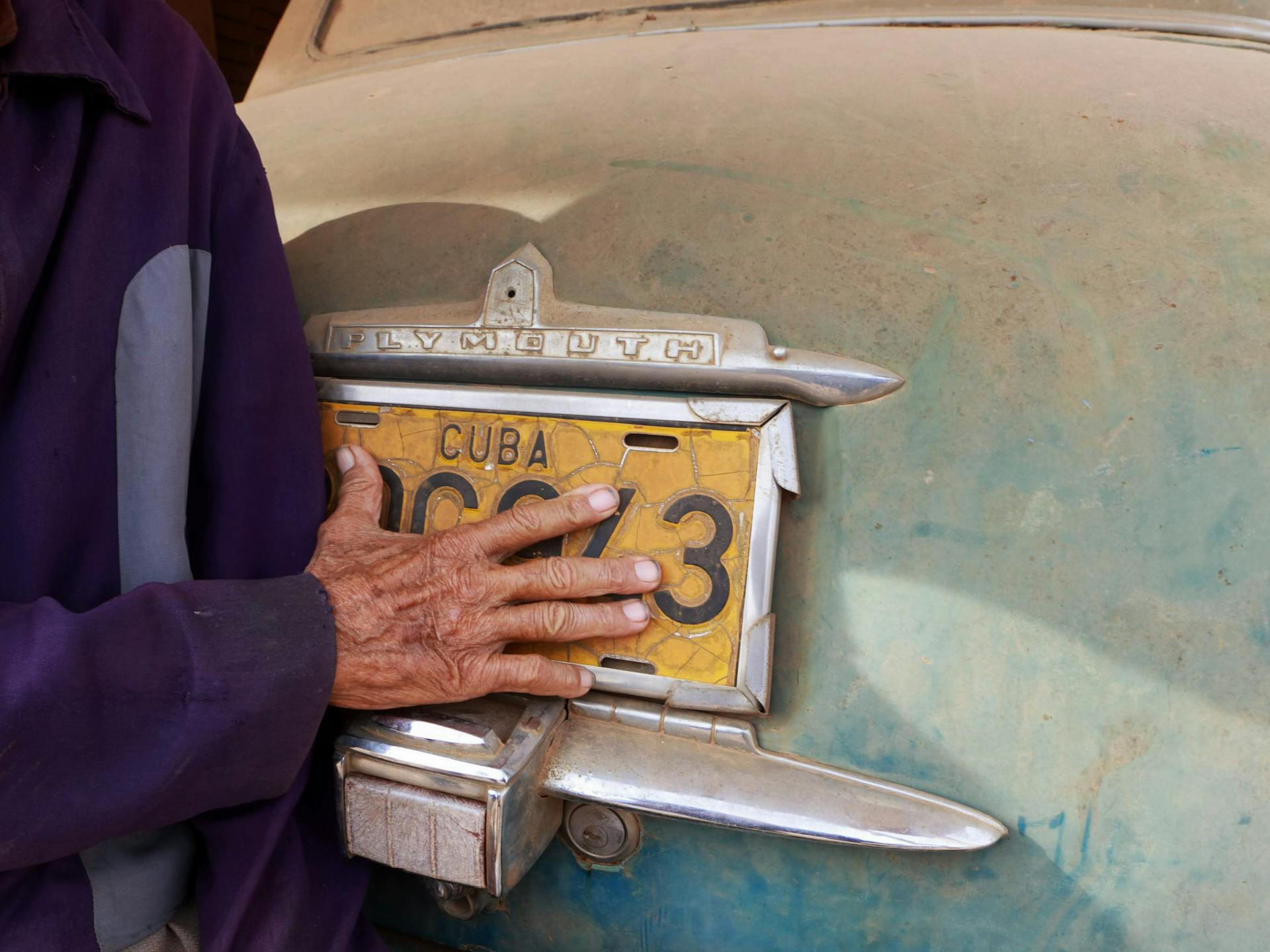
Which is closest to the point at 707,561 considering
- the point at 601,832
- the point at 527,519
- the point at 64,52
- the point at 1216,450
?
the point at 527,519

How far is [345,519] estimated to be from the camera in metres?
0.90

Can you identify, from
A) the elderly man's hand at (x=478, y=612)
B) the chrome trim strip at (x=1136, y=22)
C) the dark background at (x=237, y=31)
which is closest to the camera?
the elderly man's hand at (x=478, y=612)

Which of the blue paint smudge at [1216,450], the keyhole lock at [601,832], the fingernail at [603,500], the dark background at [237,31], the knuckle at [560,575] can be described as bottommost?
the keyhole lock at [601,832]

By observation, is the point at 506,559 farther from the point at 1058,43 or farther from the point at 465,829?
the point at 1058,43

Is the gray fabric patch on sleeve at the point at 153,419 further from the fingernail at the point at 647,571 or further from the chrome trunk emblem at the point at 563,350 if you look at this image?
the fingernail at the point at 647,571

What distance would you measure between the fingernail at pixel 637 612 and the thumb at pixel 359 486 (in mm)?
270

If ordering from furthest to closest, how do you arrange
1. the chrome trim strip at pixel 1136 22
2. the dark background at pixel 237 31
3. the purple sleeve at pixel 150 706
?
the dark background at pixel 237 31, the chrome trim strip at pixel 1136 22, the purple sleeve at pixel 150 706

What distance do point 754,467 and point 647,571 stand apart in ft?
0.41

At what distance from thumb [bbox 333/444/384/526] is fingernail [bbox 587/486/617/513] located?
9.0 inches

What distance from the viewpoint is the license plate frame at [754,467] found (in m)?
0.78

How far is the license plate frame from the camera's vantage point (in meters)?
0.78

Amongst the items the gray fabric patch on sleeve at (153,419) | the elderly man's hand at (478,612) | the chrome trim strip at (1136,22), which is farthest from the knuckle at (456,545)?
the chrome trim strip at (1136,22)

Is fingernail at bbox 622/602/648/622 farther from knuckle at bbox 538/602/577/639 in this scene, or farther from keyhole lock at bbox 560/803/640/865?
keyhole lock at bbox 560/803/640/865

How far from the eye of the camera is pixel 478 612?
32.9 inches
